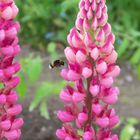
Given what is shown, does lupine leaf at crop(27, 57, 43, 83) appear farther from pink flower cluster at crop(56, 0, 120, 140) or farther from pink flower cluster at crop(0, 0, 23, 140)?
pink flower cluster at crop(56, 0, 120, 140)

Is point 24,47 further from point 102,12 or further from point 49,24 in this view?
point 102,12

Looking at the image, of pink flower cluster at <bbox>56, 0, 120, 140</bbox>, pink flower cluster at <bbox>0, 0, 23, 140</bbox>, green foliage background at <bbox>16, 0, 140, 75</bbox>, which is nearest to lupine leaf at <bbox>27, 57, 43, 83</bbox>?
pink flower cluster at <bbox>0, 0, 23, 140</bbox>

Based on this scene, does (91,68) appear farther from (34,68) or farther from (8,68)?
(34,68)

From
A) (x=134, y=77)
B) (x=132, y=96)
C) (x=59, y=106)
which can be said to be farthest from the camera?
(x=134, y=77)

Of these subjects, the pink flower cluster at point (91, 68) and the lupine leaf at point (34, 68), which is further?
the lupine leaf at point (34, 68)

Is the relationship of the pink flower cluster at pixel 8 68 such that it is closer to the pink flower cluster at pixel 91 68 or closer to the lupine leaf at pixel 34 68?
the pink flower cluster at pixel 91 68

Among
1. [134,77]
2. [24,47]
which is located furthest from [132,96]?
[24,47]

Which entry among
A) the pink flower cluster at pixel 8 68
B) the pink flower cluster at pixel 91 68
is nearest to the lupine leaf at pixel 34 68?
the pink flower cluster at pixel 8 68
